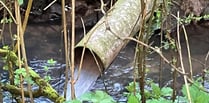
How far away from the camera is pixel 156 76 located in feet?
14.6

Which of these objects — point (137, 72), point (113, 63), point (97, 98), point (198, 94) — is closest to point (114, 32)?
point (137, 72)

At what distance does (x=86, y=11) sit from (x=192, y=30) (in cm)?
144

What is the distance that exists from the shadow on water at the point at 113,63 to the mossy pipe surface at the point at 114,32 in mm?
659

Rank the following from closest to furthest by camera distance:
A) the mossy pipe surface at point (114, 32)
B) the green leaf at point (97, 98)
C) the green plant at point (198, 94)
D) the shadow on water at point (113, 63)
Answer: the green plant at point (198, 94) → the green leaf at point (97, 98) → the mossy pipe surface at point (114, 32) → the shadow on water at point (113, 63)

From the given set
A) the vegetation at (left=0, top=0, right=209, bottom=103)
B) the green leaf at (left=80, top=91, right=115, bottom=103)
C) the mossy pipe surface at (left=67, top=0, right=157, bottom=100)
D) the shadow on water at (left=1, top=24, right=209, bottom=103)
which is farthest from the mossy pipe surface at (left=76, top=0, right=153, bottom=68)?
the shadow on water at (left=1, top=24, right=209, bottom=103)

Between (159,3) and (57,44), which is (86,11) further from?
(159,3)

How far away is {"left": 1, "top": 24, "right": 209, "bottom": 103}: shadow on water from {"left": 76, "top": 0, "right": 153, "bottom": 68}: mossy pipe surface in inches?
26.0

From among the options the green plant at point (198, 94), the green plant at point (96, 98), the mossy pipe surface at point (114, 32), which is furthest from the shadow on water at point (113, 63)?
the green plant at point (198, 94)

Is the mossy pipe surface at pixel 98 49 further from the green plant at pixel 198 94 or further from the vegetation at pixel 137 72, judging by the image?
the green plant at pixel 198 94

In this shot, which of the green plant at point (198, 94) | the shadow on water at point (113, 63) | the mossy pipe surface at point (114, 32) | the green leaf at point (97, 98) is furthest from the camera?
the shadow on water at point (113, 63)

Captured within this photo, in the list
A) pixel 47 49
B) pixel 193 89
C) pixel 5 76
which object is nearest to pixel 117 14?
pixel 193 89

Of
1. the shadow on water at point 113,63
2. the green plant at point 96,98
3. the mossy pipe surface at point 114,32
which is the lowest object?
the shadow on water at point 113,63

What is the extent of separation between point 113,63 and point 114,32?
2431 millimetres

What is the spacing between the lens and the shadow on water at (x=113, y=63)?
4242 mm
